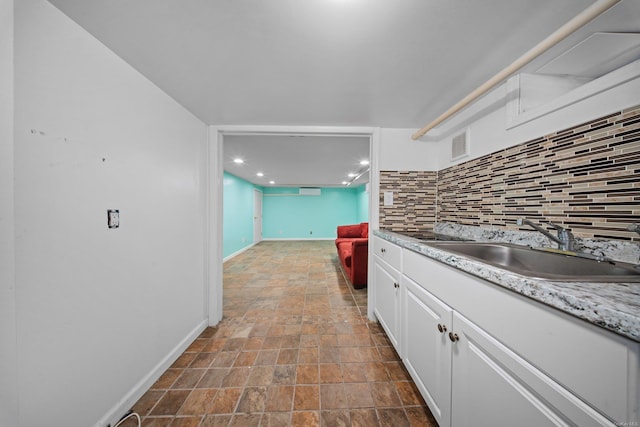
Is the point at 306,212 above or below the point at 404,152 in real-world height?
below

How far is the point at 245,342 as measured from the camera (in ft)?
5.86

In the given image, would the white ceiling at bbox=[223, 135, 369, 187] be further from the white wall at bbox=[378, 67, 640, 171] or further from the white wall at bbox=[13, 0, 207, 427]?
the white wall at bbox=[13, 0, 207, 427]

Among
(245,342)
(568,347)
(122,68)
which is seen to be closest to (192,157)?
(122,68)

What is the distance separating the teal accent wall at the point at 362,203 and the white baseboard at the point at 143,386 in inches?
210

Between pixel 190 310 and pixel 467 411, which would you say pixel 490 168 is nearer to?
pixel 467 411

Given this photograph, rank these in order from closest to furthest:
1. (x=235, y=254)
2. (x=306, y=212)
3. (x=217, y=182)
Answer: (x=217, y=182) < (x=235, y=254) < (x=306, y=212)

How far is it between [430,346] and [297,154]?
292 cm

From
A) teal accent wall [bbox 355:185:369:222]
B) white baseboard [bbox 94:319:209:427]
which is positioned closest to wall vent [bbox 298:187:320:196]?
teal accent wall [bbox 355:185:369:222]

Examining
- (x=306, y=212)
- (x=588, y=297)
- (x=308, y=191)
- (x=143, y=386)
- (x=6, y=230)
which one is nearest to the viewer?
(x=588, y=297)

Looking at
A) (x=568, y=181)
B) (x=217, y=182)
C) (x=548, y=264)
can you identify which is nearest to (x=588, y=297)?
(x=548, y=264)

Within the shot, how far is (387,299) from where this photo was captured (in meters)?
1.69

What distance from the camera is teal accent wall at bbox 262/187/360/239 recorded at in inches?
295

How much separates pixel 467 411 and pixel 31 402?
1.70 metres

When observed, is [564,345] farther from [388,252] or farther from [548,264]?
[388,252]
